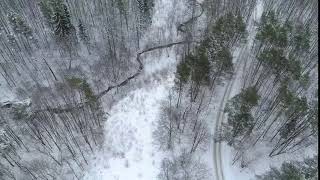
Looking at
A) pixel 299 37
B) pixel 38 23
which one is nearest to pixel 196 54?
pixel 299 37

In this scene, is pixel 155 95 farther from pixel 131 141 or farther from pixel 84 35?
pixel 84 35

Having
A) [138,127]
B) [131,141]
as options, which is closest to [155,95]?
[138,127]

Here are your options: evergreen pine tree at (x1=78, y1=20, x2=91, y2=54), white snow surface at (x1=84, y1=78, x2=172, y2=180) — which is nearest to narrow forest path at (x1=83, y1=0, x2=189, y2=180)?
white snow surface at (x1=84, y1=78, x2=172, y2=180)

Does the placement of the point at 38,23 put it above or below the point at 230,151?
above

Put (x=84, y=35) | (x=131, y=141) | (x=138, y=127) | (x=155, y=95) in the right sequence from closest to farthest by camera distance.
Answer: (x=131, y=141), (x=138, y=127), (x=155, y=95), (x=84, y=35)

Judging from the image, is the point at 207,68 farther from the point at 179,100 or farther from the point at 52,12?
the point at 52,12

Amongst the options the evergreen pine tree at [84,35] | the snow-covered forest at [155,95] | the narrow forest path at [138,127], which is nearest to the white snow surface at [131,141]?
the narrow forest path at [138,127]

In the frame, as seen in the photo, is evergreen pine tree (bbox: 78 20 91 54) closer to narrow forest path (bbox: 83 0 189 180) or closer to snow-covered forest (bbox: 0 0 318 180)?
snow-covered forest (bbox: 0 0 318 180)

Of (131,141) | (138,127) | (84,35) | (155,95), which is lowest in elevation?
(131,141)
